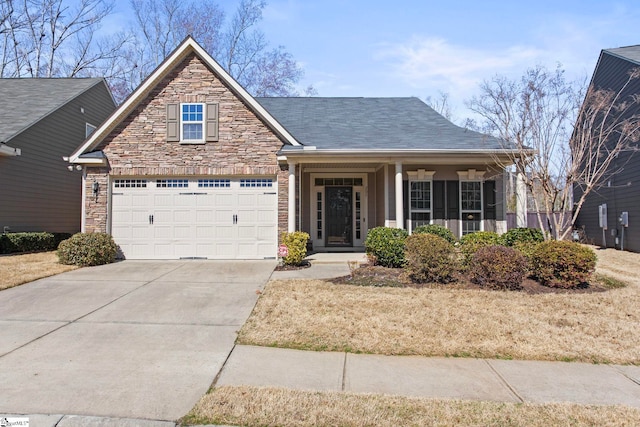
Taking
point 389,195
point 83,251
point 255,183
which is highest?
point 255,183

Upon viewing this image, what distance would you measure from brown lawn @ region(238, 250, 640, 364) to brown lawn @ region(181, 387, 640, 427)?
4.33 feet

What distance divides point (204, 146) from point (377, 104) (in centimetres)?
728

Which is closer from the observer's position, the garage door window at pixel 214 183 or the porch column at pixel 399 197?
the porch column at pixel 399 197

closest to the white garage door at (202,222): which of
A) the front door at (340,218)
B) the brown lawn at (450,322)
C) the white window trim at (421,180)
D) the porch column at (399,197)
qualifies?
the front door at (340,218)

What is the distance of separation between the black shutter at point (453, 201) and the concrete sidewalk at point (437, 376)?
827cm

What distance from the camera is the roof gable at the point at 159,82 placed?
1169 cm

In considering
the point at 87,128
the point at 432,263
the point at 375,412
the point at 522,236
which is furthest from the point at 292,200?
the point at 87,128

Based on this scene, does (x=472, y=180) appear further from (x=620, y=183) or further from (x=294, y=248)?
(x=620, y=183)

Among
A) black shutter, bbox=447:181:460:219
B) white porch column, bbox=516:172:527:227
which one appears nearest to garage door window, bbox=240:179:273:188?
black shutter, bbox=447:181:460:219

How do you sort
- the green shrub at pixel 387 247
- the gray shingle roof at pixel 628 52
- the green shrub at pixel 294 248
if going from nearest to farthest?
the green shrub at pixel 387 247, the green shrub at pixel 294 248, the gray shingle roof at pixel 628 52

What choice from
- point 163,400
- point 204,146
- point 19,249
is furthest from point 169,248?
point 163,400

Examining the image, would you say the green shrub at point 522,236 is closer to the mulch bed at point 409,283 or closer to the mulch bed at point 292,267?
the mulch bed at point 409,283

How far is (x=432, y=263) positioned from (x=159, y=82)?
9.24 meters

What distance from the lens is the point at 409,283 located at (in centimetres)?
849
